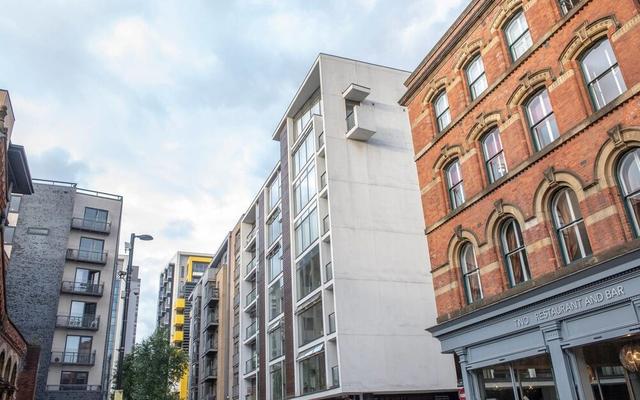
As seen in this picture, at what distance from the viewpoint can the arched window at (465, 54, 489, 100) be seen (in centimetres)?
1764

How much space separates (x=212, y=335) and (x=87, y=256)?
17239mm

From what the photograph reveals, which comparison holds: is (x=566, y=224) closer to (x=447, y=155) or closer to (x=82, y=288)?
(x=447, y=155)

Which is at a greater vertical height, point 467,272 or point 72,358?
point 72,358

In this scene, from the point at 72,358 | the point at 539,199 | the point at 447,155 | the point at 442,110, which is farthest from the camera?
the point at 72,358

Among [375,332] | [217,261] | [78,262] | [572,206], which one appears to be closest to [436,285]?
[572,206]

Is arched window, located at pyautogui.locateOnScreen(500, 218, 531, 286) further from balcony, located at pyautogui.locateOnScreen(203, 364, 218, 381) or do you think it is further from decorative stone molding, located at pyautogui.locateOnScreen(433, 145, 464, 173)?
balcony, located at pyautogui.locateOnScreen(203, 364, 218, 381)

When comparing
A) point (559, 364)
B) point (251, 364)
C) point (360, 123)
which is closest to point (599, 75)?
point (559, 364)

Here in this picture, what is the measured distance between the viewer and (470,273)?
55.9 ft

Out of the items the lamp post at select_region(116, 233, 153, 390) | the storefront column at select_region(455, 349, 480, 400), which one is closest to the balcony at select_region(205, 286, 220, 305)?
the lamp post at select_region(116, 233, 153, 390)

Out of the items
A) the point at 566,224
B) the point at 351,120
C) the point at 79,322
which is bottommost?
the point at 566,224

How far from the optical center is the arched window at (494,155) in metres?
16.2

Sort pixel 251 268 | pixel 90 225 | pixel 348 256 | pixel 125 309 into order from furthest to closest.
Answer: pixel 90 225
pixel 251 268
pixel 348 256
pixel 125 309

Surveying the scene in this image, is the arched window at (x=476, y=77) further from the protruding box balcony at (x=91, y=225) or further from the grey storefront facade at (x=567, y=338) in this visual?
the protruding box balcony at (x=91, y=225)

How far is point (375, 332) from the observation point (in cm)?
2805
